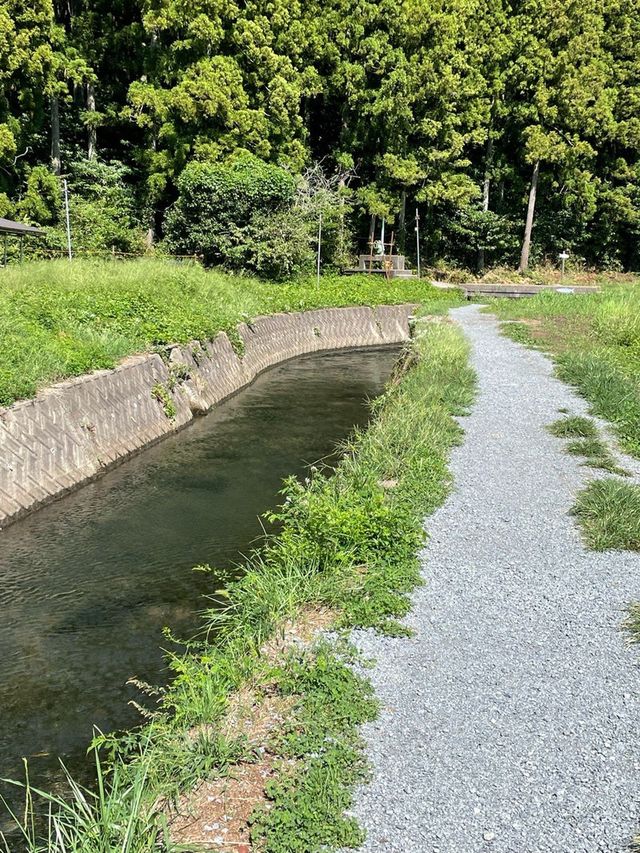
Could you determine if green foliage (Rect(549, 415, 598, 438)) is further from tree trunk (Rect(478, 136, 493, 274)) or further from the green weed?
tree trunk (Rect(478, 136, 493, 274))

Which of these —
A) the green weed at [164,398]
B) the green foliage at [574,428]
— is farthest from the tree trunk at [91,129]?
the green foliage at [574,428]

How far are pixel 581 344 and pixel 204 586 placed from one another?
37.6 ft

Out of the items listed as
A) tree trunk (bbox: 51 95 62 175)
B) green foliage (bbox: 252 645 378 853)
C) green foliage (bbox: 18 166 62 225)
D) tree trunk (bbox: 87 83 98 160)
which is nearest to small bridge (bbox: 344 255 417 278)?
tree trunk (bbox: 87 83 98 160)

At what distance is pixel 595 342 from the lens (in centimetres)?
1509

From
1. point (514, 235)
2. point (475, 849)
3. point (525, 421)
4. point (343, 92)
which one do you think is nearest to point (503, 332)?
point (525, 421)

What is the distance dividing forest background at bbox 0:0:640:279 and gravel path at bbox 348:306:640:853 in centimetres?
1852

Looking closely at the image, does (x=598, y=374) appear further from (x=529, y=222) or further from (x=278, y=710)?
(x=529, y=222)

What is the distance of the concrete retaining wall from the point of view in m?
7.57

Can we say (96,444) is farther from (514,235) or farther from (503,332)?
(514,235)

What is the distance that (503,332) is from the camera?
58.0 ft

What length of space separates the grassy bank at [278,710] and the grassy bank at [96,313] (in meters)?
4.43

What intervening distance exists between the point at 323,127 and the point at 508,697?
34759 millimetres

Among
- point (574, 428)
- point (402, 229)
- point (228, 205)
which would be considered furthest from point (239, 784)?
point (402, 229)

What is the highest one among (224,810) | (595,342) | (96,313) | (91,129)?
(91,129)
